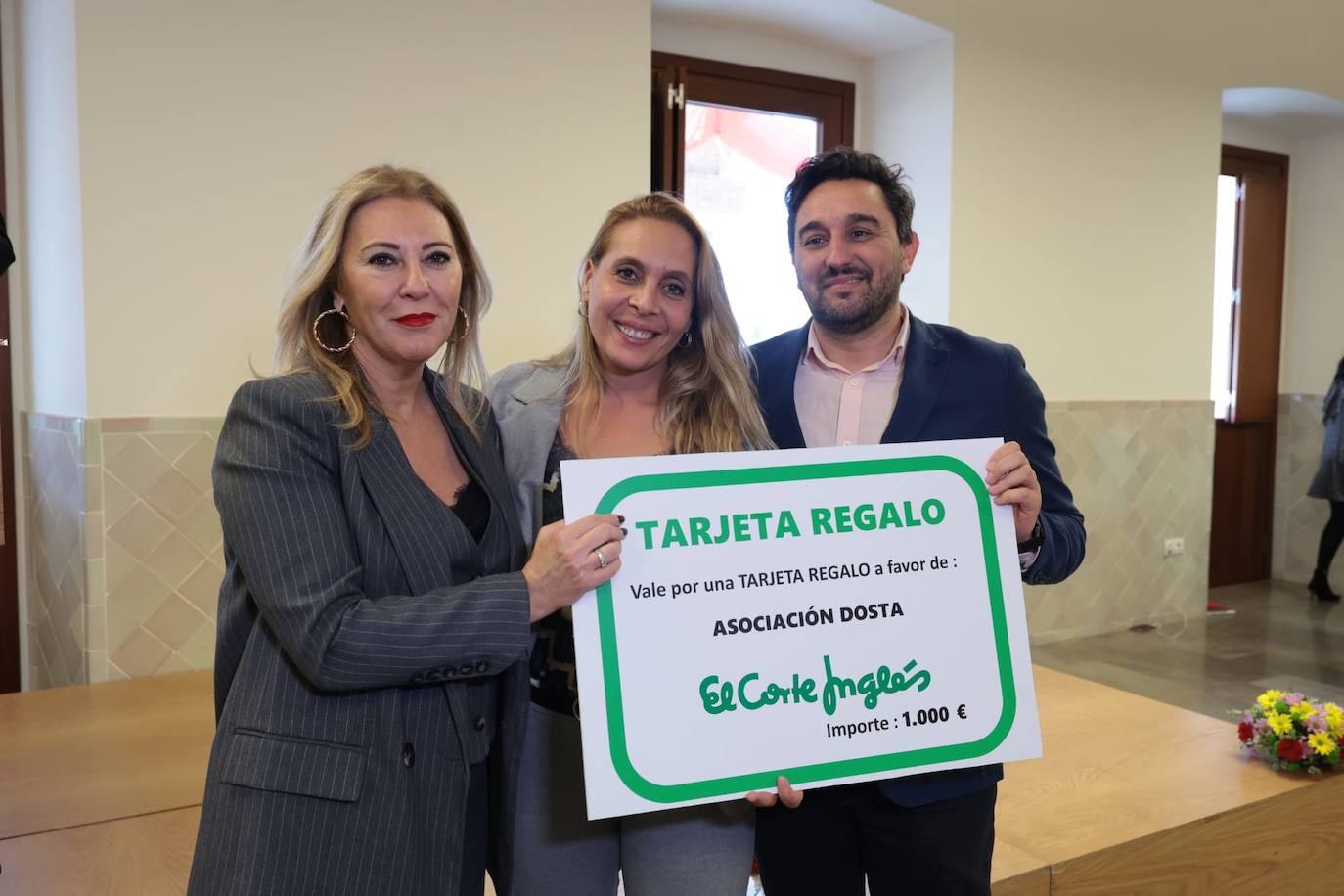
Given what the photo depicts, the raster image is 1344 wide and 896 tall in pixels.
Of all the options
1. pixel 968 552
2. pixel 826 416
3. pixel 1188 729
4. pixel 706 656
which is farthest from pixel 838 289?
pixel 1188 729

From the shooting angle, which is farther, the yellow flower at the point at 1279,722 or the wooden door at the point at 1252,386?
the wooden door at the point at 1252,386

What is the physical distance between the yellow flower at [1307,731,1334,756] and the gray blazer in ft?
6.93

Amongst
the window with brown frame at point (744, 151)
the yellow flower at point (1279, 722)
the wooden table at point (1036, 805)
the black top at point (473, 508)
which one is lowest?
the wooden table at point (1036, 805)

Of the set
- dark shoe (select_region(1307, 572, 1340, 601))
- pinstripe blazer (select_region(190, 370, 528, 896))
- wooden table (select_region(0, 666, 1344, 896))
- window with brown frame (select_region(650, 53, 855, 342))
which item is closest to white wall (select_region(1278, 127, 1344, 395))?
dark shoe (select_region(1307, 572, 1340, 601))

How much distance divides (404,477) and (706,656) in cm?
45

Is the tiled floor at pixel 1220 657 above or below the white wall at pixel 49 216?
below

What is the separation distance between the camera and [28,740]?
7.92 ft

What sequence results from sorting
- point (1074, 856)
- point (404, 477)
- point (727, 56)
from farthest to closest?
point (727, 56) < point (1074, 856) < point (404, 477)

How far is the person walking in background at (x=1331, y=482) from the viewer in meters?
5.99

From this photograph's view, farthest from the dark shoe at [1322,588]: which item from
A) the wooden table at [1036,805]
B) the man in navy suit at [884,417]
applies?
the man in navy suit at [884,417]

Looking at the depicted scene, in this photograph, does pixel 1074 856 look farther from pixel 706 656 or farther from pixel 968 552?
pixel 706 656

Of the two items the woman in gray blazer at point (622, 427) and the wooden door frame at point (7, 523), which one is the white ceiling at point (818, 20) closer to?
the wooden door frame at point (7, 523)

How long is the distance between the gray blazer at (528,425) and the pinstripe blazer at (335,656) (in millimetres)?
203

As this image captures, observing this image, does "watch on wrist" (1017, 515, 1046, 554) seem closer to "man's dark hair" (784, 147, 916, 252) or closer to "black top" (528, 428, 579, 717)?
"man's dark hair" (784, 147, 916, 252)
